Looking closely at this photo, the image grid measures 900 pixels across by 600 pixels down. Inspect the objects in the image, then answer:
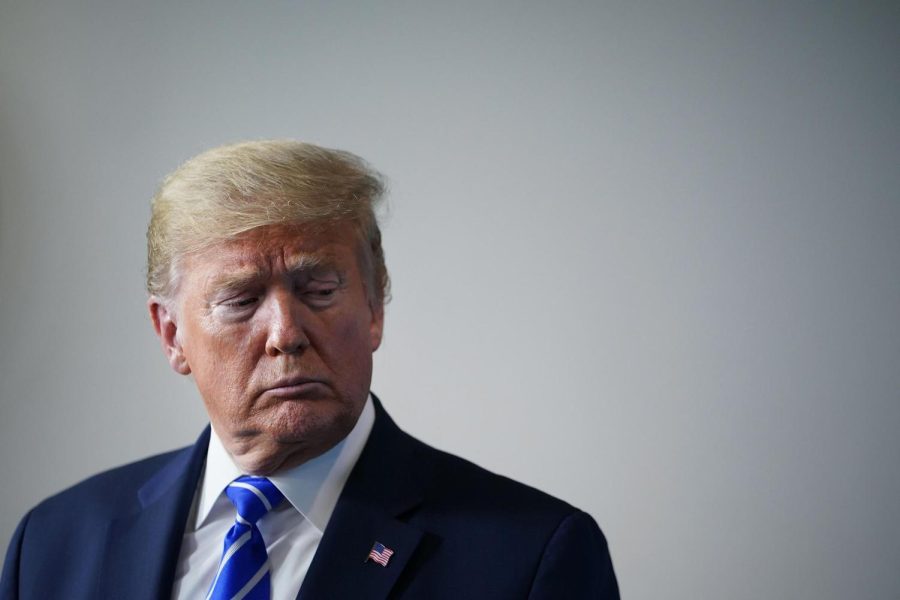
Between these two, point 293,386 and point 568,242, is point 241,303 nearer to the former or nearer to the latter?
point 293,386

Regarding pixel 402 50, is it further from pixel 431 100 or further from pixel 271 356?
pixel 271 356

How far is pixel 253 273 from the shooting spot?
140 centimetres

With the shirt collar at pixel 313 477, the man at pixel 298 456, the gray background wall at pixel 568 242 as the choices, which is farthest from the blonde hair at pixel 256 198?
the gray background wall at pixel 568 242

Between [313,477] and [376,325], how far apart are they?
0.25 m

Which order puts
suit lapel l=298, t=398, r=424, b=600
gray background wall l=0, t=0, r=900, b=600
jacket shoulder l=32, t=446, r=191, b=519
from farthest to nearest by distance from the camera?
gray background wall l=0, t=0, r=900, b=600 → jacket shoulder l=32, t=446, r=191, b=519 → suit lapel l=298, t=398, r=424, b=600

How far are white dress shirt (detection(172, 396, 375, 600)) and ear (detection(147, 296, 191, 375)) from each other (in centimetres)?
15

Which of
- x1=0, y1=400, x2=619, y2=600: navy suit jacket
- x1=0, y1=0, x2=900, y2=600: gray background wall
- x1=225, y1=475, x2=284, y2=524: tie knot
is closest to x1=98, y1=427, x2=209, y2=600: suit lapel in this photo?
x1=0, y1=400, x2=619, y2=600: navy suit jacket

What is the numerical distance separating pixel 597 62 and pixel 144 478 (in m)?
1.51

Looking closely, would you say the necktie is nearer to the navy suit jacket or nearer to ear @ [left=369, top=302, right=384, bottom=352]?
the navy suit jacket

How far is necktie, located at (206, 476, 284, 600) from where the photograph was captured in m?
1.42

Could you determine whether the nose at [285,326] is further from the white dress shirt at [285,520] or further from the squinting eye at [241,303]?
the white dress shirt at [285,520]

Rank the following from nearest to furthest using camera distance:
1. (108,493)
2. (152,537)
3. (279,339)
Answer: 1. (279,339)
2. (152,537)
3. (108,493)

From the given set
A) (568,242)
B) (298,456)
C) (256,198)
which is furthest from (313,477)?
(568,242)

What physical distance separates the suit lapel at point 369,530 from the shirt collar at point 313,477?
0.8 inches
